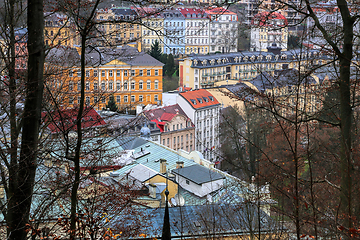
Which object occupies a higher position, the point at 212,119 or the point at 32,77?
the point at 32,77

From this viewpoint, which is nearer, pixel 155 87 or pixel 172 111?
pixel 172 111

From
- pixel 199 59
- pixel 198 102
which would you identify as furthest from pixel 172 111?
pixel 199 59

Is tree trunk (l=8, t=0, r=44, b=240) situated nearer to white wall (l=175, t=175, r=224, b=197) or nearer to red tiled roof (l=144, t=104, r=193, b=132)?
white wall (l=175, t=175, r=224, b=197)

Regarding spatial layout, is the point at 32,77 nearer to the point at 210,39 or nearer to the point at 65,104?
the point at 65,104

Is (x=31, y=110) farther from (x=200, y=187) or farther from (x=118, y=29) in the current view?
(x=200, y=187)

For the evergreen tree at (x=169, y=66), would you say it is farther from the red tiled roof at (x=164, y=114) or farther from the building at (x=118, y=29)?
the building at (x=118, y=29)

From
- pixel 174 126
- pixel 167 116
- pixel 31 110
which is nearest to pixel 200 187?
pixel 31 110

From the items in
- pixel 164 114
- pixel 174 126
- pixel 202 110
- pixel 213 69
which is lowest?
pixel 174 126
